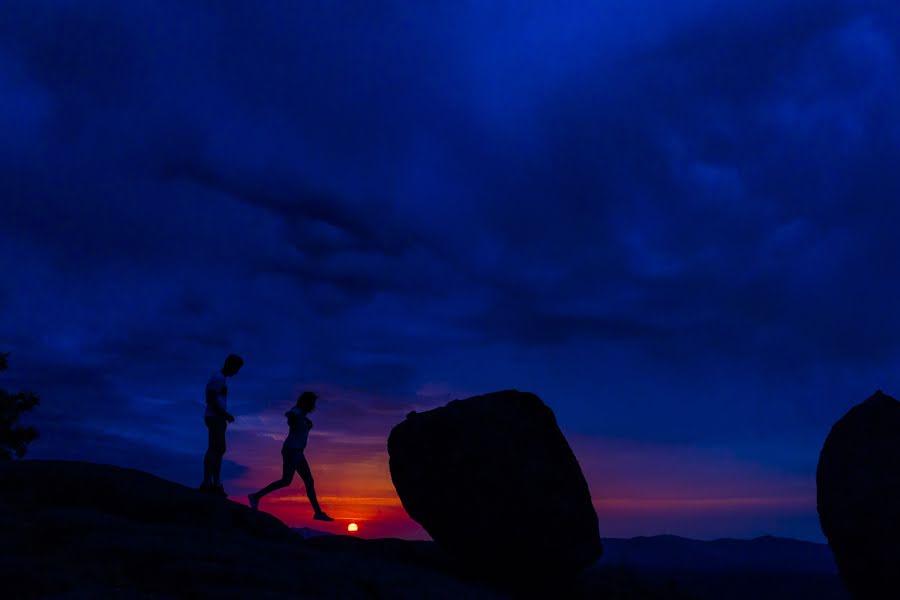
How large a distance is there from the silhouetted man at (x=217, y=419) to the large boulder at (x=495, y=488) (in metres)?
2.90

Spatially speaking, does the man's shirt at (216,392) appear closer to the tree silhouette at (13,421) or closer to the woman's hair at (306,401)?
the woman's hair at (306,401)

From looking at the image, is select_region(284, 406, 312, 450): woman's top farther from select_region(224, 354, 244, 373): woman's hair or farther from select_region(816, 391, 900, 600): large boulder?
select_region(816, 391, 900, 600): large boulder

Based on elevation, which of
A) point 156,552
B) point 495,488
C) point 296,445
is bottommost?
point 156,552

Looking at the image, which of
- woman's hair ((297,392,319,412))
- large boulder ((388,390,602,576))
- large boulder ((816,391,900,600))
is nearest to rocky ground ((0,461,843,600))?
large boulder ((388,390,602,576))

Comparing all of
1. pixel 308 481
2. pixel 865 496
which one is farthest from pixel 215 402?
pixel 865 496

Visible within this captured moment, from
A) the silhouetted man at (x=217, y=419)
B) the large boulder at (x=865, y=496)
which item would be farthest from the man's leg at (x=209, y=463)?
the large boulder at (x=865, y=496)

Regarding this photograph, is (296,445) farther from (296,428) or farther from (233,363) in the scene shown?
(233,363)

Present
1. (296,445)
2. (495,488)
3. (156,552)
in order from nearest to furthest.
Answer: (156,552)
(495,488)
(296,445)

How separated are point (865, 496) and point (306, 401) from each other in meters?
9.99

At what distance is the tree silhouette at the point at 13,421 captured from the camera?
73.3ft

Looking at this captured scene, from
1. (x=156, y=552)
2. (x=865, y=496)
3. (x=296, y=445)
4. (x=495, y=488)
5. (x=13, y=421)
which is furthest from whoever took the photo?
(x=13, y=421)

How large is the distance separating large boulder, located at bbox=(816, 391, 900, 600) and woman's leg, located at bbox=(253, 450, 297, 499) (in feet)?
32.3

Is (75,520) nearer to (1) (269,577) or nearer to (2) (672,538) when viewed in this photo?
(1) (269,577)

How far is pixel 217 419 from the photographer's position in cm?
1241
